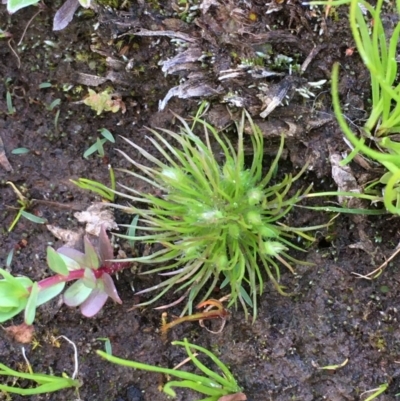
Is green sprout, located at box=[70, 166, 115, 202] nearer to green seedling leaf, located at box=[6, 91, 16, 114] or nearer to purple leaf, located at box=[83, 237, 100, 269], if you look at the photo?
purple leaf, located at box=[83, 237, 100, 269]

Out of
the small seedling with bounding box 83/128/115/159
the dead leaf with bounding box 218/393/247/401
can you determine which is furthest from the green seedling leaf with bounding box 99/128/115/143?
the dead leaf with bounding box 218/393/247/401

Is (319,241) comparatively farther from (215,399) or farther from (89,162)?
(89,162)

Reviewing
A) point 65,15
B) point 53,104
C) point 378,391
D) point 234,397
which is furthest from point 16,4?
point 378,391

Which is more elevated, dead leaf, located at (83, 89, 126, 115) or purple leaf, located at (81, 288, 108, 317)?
dead leaf, located at (83, 89, 126, 115)

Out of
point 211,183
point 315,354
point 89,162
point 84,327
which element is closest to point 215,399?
point 315,354

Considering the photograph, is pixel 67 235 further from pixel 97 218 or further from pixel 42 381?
pixel 42 381

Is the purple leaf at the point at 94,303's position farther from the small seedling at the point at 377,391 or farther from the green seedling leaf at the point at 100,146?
the small seedling at the point at 377,391

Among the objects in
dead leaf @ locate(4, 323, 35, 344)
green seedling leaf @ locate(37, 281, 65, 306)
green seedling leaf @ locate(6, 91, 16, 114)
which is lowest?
dead leaf @ locate(4, 323, 35, 344)
